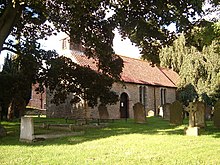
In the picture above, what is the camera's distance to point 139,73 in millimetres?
31562

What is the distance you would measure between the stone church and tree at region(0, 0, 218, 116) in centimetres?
969

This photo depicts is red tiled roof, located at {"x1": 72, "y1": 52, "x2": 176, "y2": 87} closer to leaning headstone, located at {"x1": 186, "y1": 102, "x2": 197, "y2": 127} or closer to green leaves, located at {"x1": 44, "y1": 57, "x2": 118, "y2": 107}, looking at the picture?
green leaves, located at {"x1": 44, "y1": 57, "x2": 118, "y2": 107}

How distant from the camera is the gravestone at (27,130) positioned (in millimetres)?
10883

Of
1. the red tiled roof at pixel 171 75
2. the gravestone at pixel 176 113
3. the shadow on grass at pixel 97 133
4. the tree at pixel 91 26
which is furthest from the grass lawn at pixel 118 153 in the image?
the red tiled roof at pixel 171 75

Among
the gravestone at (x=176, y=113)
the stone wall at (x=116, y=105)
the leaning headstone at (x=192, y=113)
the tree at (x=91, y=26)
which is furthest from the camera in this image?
the stone wall at (x=116, y=105)

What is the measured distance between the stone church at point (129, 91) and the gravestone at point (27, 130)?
47.0 feet

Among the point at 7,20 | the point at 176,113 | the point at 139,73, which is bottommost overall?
the point at 176,113

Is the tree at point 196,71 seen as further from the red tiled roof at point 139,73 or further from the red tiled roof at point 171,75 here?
the red tiled roof at point 171,75

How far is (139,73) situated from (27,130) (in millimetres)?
21708

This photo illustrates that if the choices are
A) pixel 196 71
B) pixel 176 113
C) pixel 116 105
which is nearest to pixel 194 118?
pixel 176 113

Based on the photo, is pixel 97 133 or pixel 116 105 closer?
pixel 97 133

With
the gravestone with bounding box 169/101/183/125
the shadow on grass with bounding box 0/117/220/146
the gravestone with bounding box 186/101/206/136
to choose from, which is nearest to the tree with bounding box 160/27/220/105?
the gravestone with bounding box 169/101/183/125

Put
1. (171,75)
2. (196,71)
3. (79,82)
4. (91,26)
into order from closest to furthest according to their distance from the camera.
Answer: (91,26) → (79,82) → (196,71) → (171,75)

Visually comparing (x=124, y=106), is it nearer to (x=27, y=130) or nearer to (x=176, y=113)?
(x=176, y=113)
